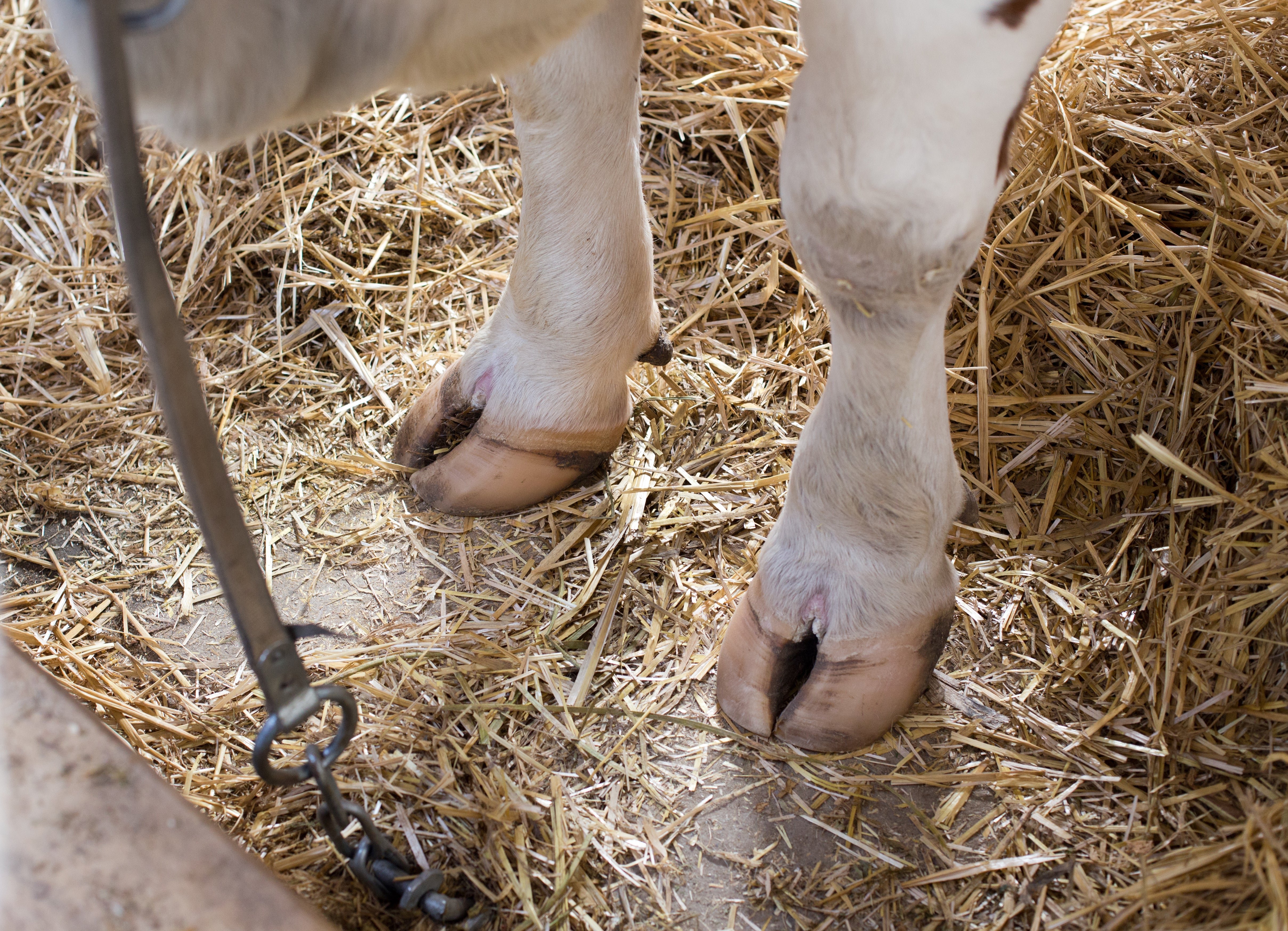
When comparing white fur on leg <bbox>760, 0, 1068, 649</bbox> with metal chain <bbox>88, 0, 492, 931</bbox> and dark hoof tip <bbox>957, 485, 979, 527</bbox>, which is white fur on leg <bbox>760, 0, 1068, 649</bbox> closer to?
dark hoof tip <bbox>957, 485, 979, 527</bbox>

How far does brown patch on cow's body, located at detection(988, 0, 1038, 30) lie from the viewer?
614 mm

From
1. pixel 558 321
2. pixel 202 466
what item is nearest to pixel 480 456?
pixel 558 321

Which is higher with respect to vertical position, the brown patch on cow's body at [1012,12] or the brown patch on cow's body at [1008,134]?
the brown patch on cow's body at [1012,12]

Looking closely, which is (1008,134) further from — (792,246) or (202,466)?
(202,466)

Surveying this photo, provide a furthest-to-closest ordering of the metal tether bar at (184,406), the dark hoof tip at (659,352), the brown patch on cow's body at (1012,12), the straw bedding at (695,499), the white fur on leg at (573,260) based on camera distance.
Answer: the dark hoof tip at (659,352)
the white fur on leg at (573,260)
the straw bedding at (695,499)
the brown patch on cow's body at (1012,12)
the metal tether bar at (184,406)

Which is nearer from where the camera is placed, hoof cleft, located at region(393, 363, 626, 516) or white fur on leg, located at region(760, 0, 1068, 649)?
white fur on leg, located at region(760, 0, 1068, 649)

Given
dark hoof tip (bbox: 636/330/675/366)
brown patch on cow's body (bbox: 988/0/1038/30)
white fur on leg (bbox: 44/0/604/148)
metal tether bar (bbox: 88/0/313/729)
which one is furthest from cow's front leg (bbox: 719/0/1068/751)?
metal tether bar (bbox: 88/0/313/729)

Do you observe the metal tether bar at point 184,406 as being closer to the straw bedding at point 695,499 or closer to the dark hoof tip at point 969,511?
the straw bedding at point 695,499

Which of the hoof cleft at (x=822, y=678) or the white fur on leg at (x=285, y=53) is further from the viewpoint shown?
the hoof cleft at (x=822, y=678)

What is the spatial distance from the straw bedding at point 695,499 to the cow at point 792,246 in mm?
80

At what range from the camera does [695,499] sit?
117 centimetres

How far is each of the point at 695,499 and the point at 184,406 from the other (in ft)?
2.25

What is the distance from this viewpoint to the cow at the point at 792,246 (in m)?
0.57

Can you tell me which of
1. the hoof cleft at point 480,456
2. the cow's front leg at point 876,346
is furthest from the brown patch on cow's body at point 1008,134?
the hoof cleft at point 480,456
